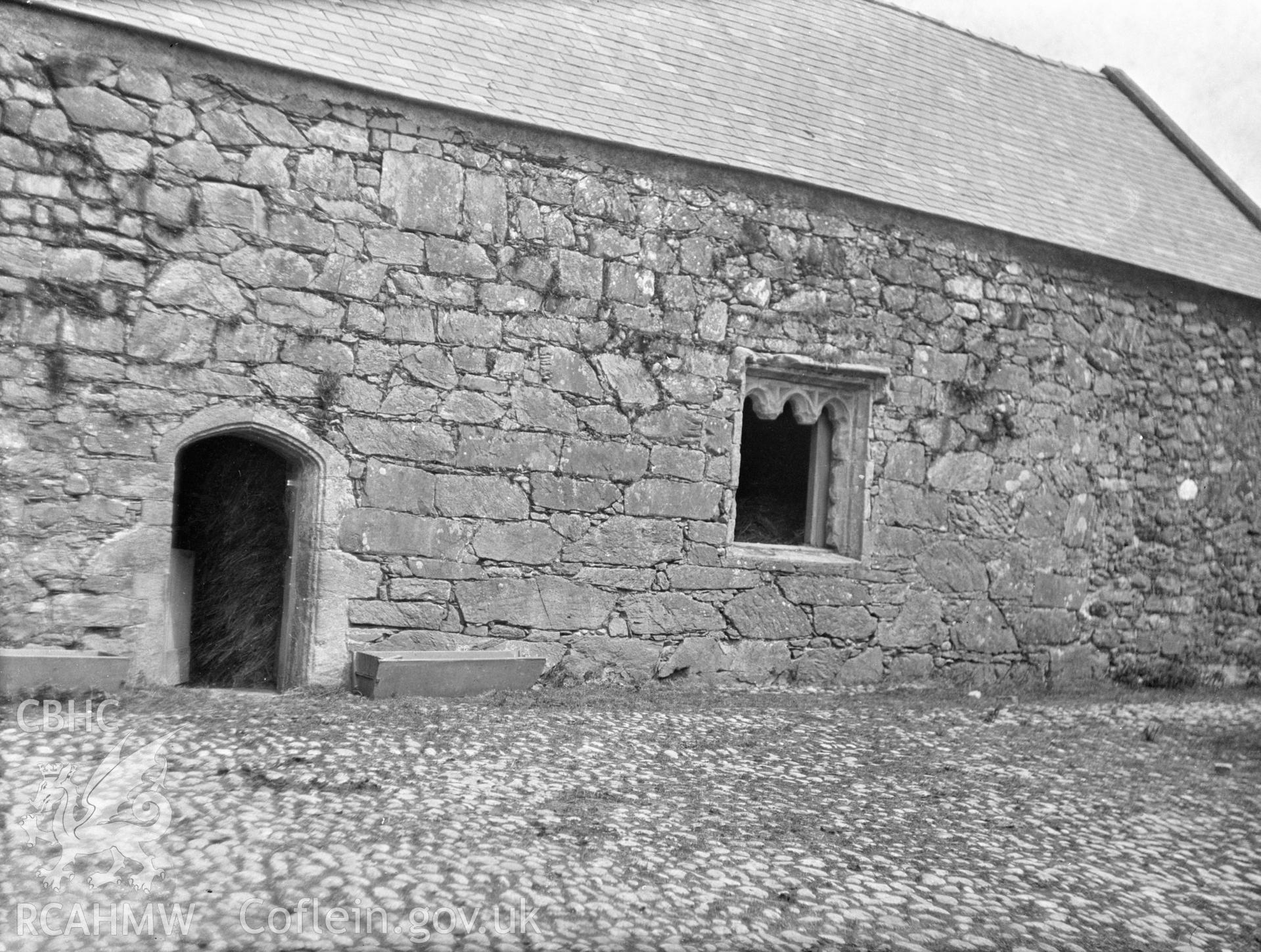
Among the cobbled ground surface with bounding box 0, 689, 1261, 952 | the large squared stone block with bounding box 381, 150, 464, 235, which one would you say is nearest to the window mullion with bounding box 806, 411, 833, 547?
the cobbled ground surface with bounding box 0, 689, 1261, 952

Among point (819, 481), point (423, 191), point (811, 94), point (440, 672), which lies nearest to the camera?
point (440, 672)

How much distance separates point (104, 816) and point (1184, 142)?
37.6 ft

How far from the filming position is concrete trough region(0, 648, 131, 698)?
18.7 ft

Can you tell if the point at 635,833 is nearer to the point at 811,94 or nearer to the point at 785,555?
the point at 785,555

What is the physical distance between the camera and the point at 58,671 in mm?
5840

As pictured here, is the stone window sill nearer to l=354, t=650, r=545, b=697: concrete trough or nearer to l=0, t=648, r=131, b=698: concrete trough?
l=354, t=650, r=545, b=697: concrete trough

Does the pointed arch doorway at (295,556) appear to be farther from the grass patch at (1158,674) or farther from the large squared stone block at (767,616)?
the grass patch at (1158,674)

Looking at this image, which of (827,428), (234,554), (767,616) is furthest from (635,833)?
(827,428)

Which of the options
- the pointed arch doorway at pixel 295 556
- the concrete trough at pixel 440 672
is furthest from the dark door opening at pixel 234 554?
the concrete trough at pixel 440 672

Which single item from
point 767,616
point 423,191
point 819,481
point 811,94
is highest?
point 811,94

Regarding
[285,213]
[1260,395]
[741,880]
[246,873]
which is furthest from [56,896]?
[1260,395]

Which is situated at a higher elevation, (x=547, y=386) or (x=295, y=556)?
(x=547, y=386)

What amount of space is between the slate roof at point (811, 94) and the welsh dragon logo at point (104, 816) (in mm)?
4019

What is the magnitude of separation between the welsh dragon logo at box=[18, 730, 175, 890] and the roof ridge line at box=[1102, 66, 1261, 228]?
1089cm
